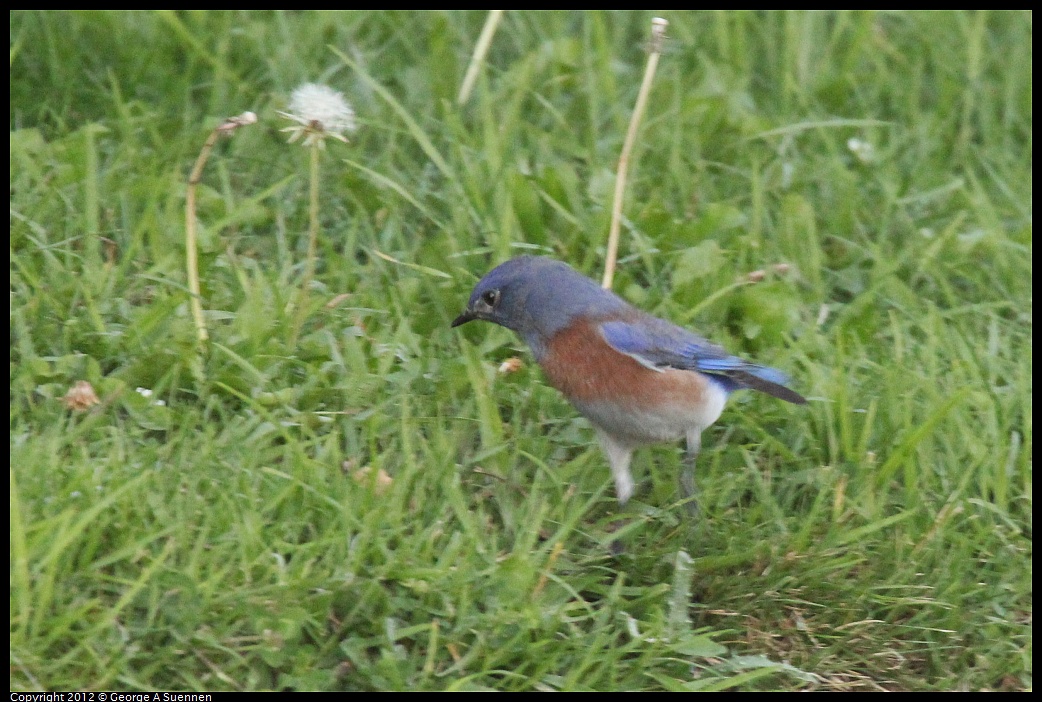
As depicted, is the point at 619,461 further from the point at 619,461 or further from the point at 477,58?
the point at 477,58

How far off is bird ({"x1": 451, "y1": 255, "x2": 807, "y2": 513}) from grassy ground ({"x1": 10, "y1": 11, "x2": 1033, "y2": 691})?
200 mm

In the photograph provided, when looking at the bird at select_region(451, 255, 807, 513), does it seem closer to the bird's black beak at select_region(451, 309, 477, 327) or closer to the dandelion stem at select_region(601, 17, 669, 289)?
the bird's black beak at select_region(451, 309, 477, 327)

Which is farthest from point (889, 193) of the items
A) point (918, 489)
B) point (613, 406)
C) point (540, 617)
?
point (540, 617)

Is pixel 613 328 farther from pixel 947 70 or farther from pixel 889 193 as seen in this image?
pixel 947 70

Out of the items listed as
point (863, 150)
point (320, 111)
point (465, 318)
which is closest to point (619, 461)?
point (465, 318)

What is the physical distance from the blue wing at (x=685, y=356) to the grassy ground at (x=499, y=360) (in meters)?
0.31

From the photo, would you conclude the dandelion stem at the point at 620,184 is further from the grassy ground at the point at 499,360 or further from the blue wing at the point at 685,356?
the blue wing at the point at 685,356

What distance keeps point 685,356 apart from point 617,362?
0.27m

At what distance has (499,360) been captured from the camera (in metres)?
5.23

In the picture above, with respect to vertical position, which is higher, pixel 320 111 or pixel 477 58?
pixel 320 111

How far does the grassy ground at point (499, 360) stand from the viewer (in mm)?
3990

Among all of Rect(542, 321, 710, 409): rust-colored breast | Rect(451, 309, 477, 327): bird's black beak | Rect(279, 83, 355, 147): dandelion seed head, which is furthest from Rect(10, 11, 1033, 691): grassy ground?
Rect(279, 83, 355, 147): dandelion seed head

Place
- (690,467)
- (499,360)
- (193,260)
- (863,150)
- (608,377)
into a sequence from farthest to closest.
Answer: (863,150)
(499,360)
(193,260)
(690,467)
(608,377)
